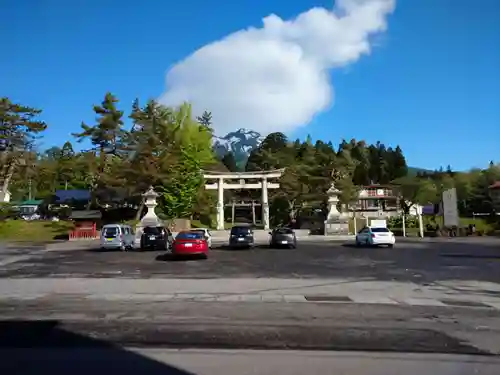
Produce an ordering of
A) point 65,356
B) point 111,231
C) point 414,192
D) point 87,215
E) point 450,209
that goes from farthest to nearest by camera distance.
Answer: point 414,192 < point 87,215 < point 450,209 < point 111,231 < point 65,356

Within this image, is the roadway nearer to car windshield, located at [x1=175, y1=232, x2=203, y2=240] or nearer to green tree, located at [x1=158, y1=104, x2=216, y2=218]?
car windshield, located at [x1=175, y1=232, x2=203, y2=240]

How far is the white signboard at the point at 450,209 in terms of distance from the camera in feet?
156

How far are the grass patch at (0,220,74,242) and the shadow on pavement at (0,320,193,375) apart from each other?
155 ft

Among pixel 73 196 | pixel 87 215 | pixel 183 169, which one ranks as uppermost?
pixel 183 169

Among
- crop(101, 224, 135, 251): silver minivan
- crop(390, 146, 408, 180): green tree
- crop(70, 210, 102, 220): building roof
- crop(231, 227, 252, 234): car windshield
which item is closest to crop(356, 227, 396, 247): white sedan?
crop(231, 227, 252, 234): car windshield

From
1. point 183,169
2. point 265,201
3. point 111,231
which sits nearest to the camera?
point 111,231

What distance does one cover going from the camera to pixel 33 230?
54.8 meters

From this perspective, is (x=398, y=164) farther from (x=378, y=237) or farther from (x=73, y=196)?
(x=378, y=237)

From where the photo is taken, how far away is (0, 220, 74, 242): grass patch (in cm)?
5249

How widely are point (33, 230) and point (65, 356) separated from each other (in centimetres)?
5358

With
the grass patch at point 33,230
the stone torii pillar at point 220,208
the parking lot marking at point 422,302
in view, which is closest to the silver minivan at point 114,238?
the grass patch at point 33,230

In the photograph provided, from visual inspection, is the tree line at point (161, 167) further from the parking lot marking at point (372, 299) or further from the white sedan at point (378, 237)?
the parking lot marking at point (372, 299)

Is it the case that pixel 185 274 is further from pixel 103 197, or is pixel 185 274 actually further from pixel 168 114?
pixel 168 114

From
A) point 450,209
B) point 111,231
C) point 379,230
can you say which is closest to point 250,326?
point 111,231
